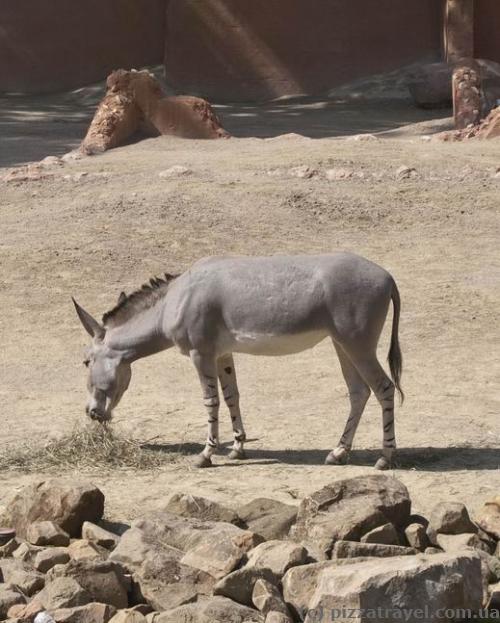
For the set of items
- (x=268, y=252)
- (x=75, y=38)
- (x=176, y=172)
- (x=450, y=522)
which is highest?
(x=75, y=38)

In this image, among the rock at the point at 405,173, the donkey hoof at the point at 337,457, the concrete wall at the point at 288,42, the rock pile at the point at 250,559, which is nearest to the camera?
the rock pile at the point at 250,559

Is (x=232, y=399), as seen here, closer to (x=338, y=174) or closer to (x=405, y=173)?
(x=338, y=174)

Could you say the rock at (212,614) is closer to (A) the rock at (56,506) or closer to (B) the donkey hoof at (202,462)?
(A) the rock at (56,506)

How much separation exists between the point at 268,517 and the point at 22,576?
143 cm

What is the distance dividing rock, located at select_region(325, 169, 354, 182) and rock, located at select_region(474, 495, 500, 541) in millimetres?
9274

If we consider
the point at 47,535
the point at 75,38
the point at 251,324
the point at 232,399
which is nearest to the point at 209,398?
the point at 232,399

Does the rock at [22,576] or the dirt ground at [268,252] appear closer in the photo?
the rock at [22,576]

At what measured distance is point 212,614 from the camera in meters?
5.97

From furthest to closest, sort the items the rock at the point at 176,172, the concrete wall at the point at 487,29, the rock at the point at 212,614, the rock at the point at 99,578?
the concrete wall at the point at 487,29, the rock at the point at 176,172, the rock at the point at 99,578, the rock at the point at 212,614

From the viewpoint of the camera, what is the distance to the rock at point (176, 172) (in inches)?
650

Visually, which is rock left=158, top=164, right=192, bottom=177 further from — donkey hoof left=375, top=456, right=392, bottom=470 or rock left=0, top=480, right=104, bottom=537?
rock left=0, top=480, right=104, bottom=537

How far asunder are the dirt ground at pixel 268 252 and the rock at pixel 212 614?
1.90m

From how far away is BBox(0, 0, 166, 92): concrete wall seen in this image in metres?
25.4

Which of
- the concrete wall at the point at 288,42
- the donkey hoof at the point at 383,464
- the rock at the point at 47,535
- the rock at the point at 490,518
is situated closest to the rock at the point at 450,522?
the rock at the point at 490,518
